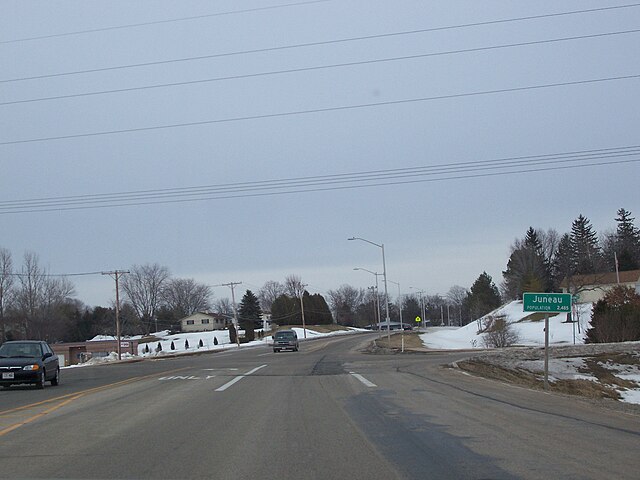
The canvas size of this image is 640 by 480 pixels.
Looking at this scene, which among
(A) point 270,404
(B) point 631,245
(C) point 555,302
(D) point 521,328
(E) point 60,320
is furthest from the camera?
(B) point 631,245

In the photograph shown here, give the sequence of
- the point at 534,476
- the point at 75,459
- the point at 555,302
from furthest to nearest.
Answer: the point at 555,302 < the point at 75,459 < the point at 534,476

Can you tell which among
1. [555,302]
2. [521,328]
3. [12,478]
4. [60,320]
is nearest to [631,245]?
[521,328]

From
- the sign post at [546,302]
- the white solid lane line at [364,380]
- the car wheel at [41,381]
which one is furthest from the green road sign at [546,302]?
the car wheel at [41,381]

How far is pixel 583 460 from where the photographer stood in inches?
346

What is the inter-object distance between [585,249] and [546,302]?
366ft

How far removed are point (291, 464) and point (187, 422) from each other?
499cm

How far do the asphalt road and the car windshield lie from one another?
439 centimetres

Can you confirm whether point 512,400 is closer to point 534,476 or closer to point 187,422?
point 187,422

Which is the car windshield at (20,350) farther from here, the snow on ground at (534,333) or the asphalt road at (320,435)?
the snow on ground at (534,333)

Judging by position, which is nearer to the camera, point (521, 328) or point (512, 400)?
point (512, 400)

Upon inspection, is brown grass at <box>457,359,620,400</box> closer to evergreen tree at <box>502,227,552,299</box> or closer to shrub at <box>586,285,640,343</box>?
shrub at <box>586,285,640,343</box>

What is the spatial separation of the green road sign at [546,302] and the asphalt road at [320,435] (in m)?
3.41

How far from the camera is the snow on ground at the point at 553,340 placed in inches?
1228

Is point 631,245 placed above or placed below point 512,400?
above
